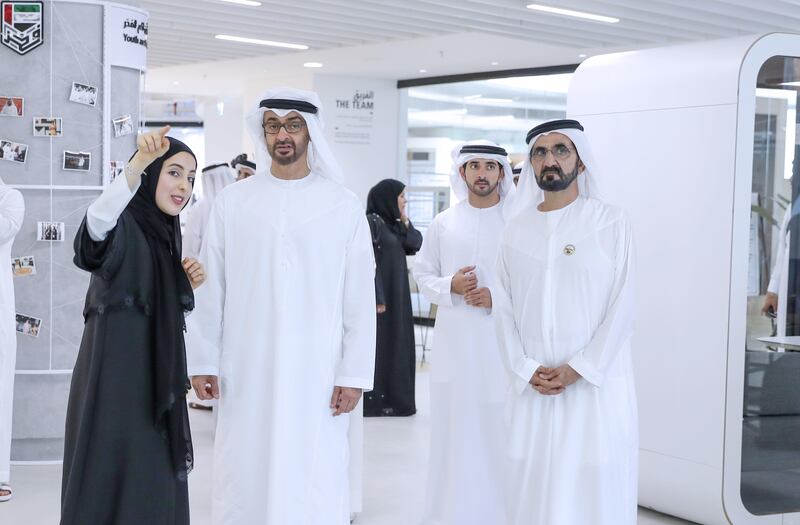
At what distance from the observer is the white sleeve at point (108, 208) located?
118 inches

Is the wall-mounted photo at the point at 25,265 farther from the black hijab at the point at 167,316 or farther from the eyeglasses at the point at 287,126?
the black hijab at the point at 167,316

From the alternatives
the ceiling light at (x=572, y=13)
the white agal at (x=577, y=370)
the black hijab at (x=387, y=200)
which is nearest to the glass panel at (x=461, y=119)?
the ceiling light at (x=572, y=13)

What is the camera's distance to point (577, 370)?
11.8 ft

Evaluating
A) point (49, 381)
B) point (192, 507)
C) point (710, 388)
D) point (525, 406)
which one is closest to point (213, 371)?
point (525, 406)

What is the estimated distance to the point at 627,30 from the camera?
945cm

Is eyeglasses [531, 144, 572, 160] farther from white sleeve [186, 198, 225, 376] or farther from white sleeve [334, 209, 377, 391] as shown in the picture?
white sleeve [186, 198, 225, 376]

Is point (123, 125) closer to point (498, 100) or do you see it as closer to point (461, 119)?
point (498, 100)

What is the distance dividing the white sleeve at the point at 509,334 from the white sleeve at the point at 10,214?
256 centimetres

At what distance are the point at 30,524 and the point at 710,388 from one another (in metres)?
3.17

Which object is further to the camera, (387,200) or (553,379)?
(387,200)

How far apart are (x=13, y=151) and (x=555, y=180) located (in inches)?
135

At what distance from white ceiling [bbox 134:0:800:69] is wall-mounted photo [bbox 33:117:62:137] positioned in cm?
309

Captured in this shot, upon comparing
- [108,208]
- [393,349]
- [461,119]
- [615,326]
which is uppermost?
[461,119]

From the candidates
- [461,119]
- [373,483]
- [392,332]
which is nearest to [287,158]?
[373,483]
